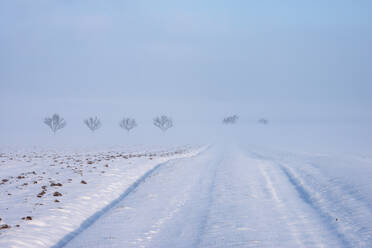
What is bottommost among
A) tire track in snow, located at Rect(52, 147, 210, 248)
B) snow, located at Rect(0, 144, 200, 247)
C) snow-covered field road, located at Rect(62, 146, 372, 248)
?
tire track in snow, located at Rect(52, 147, 210, 248)

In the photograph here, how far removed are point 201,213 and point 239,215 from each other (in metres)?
1.32

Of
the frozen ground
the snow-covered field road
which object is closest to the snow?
the frozen ground

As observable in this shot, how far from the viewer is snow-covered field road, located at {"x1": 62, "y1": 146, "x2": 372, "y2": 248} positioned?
8.89 m

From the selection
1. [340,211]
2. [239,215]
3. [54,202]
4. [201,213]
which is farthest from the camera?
[54,202]

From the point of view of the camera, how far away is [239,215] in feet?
37.0

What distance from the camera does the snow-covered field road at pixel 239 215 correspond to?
889cm

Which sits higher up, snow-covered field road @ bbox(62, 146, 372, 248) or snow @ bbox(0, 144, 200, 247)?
snow-covered field road @ bbox(62, 146, 372, 248)

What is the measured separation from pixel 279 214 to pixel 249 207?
4.33 feet

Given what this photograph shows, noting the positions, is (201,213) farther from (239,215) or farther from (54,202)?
(54,202)

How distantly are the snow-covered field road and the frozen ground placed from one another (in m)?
0.03

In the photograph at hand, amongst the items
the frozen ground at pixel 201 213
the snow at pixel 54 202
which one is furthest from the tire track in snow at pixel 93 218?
the snow at pixel 54 202

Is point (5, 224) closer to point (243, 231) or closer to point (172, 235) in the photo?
point (172, 235)

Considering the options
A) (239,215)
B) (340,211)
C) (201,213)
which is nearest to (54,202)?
(201,213)

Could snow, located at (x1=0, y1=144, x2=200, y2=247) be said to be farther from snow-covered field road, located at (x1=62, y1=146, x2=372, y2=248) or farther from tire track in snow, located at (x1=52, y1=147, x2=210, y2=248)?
snow-covered field road, located at (x1=62, y1=146, x2=372, y2=248)
